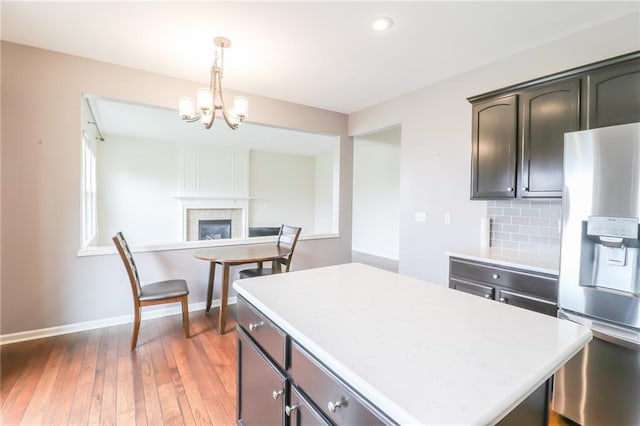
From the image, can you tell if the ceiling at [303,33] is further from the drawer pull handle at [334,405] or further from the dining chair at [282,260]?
the drawer pull handle at [334,405]

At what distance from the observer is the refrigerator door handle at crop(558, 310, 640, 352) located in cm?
150

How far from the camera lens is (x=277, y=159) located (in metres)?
7.98

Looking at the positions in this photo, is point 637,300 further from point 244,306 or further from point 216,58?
point 216,58

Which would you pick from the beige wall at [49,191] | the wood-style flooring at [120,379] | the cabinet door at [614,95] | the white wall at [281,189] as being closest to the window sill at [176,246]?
the beige wall at [49,191]

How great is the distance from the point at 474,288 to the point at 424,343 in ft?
5.76

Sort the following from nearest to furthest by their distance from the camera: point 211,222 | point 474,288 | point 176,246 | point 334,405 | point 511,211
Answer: point 334,405 < point 474,288 < point 511,211 < point 176,246 < point 211,222

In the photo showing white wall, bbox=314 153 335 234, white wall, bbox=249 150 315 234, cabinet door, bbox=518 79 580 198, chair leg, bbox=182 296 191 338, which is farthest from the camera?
white wall, bbox=314 153 335 234

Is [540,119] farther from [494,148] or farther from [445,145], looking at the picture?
[445,145]

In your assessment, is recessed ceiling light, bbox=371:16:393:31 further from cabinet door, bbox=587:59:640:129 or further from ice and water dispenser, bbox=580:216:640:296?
ice and water dispenser, bbox=580:216:640:296

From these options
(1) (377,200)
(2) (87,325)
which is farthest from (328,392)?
(1) (377,200)

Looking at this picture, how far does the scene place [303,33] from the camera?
2.40 metres

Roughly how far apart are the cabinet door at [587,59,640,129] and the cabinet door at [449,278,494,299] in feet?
4.30

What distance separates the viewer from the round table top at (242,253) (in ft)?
9.78

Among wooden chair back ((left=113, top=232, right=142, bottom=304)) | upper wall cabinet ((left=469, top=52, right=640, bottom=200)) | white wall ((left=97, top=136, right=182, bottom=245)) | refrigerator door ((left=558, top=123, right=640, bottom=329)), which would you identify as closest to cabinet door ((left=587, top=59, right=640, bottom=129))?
upper wall cabinet ((left=469, top=52, right=640, bottom=200))
